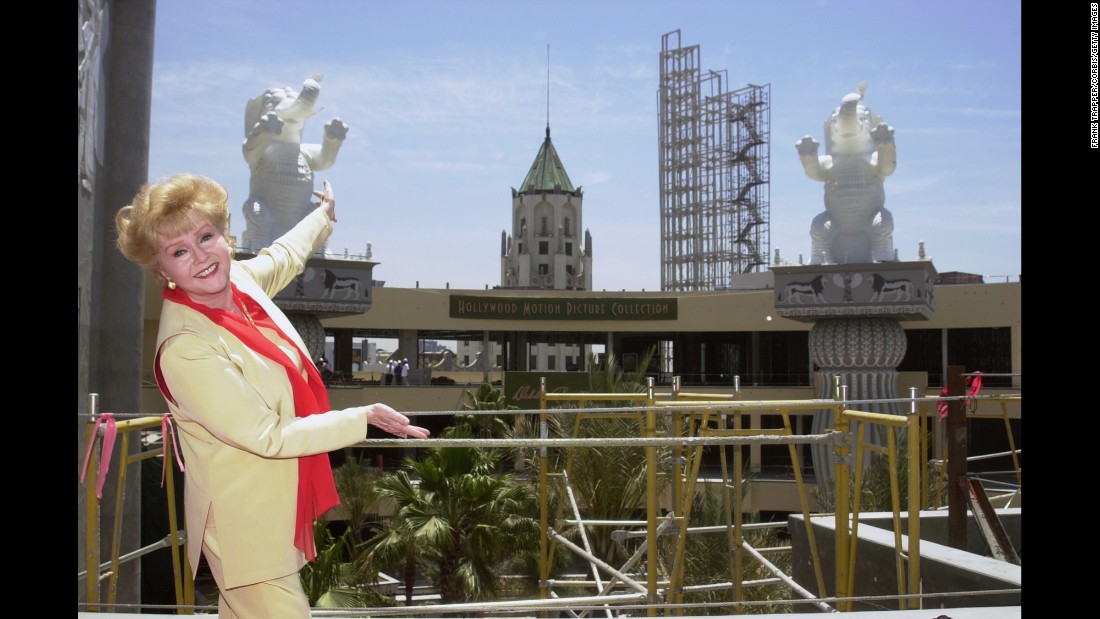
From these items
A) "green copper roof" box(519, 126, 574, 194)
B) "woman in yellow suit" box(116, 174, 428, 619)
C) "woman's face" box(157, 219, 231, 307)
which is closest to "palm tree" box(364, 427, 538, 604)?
"woman in yellow suit" box(116, 174, 428, 619)

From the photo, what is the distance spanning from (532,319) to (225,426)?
27.8 m

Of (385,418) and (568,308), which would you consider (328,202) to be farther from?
(568,308)

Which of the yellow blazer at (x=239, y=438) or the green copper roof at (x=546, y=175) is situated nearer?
the yellow blazer at (x=239, y=438)

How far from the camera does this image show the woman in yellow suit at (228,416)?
247cm

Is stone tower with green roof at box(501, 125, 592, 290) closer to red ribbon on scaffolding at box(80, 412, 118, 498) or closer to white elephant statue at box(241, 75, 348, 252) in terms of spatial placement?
white elephant statue at box(241, 75, 348, 252)

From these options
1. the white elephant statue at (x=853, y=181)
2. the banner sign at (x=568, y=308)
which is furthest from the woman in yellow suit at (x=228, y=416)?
the banner sign at (x=568, y=308)

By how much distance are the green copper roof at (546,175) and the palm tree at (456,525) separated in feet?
187

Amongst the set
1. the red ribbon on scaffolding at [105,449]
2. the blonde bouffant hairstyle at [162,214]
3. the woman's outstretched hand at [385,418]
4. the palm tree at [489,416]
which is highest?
the blonde bouffant hairstyle at [162,214]

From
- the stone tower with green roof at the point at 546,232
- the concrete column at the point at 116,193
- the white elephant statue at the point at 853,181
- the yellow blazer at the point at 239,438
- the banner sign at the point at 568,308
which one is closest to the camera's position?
the yellow blazer at the point at 239,438

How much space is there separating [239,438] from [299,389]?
0.30m

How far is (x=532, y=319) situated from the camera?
30.2 meters

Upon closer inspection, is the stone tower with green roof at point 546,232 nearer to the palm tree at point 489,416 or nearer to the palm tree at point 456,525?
the palm tree at point 489,416

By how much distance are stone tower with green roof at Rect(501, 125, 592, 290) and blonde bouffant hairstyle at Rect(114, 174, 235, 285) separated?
2431 inches
